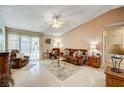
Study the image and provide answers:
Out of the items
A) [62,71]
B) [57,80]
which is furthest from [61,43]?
[57,80]

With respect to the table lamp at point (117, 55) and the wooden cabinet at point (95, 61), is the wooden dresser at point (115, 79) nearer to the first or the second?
the table lamp at point (117, 55)

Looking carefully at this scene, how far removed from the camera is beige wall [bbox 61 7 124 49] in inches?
135

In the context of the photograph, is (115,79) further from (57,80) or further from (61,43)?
(61,43)

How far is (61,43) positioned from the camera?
26.6ft

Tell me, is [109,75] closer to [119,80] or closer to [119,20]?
[119,80]

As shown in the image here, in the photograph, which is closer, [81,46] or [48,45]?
[81,46]

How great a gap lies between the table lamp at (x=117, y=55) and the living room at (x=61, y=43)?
0.03 meters

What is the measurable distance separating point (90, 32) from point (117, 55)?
3124 mm

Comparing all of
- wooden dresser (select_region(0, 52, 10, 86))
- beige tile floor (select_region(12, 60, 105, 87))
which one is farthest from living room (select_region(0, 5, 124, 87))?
wooden dresser (select_region(0, 52, 10, 86))

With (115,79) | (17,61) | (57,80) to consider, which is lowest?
(57,80)

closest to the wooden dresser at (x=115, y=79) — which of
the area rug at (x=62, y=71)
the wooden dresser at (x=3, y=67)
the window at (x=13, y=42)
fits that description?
the area rug at (x=62, y=71)

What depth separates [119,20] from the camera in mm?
3229
